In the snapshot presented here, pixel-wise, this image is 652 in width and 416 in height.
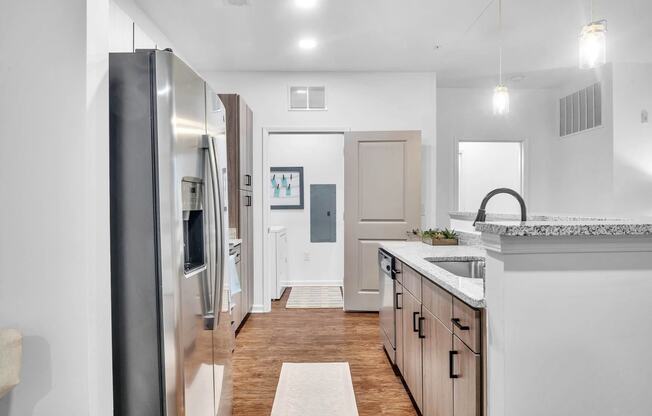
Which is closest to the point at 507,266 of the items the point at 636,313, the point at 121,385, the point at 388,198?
the point at 636,313

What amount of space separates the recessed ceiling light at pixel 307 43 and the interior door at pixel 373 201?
1.07 metres

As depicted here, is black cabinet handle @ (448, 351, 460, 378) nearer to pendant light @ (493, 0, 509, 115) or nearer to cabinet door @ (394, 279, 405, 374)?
cabinet door @ (394, 279, 405, 374)

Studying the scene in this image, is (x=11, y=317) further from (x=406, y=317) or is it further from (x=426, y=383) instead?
(x=406, y=317)

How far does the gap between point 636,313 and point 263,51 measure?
12.6 ft

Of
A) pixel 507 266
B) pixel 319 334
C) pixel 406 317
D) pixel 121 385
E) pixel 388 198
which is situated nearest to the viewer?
pixel 507 266

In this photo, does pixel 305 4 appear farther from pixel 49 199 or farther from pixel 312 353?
pixel 312 353

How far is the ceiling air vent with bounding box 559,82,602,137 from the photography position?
4844 mm

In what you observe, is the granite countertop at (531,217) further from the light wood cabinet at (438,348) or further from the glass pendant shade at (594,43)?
the glass pendant shade at (594,43)

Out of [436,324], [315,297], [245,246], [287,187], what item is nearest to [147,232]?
[436,324]

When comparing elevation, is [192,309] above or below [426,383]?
above

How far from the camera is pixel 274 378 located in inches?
111

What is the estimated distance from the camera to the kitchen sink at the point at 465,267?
2.46 meters

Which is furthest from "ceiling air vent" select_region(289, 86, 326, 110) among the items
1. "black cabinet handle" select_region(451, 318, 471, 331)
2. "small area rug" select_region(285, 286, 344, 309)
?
"black cabinet handle" select_region(451, 318, 471, 331)

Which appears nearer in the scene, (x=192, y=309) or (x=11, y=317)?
(x=11, y=317)
